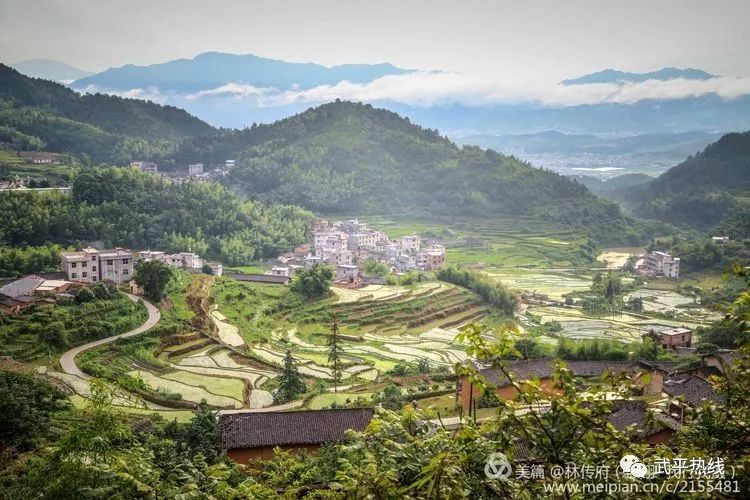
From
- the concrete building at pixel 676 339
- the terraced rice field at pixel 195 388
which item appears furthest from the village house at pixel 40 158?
the concrete building at pixel 676 339

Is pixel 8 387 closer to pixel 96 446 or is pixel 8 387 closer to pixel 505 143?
pixel 96 446

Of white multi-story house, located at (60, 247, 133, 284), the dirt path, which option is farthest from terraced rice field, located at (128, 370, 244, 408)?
white multi-story house, located at (60, 247, 133, 284)

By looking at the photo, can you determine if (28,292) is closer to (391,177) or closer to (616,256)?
(616,256)

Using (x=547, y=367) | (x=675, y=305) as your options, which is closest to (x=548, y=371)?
(x=547, y=367)

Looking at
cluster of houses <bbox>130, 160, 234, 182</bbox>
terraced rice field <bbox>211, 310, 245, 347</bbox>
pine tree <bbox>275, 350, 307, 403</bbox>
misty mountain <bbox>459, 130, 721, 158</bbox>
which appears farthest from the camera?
misty mountain <bbox>459, 130, 721, 158</bbox>

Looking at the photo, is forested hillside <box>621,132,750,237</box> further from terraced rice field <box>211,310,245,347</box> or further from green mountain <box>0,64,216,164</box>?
green mountain <box>0,64,216,164</box>

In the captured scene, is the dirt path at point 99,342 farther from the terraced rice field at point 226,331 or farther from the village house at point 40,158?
the village house at point 40,158

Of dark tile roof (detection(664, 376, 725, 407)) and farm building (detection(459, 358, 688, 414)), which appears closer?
dark tile roof (detection(664, 376, 725, 407))
